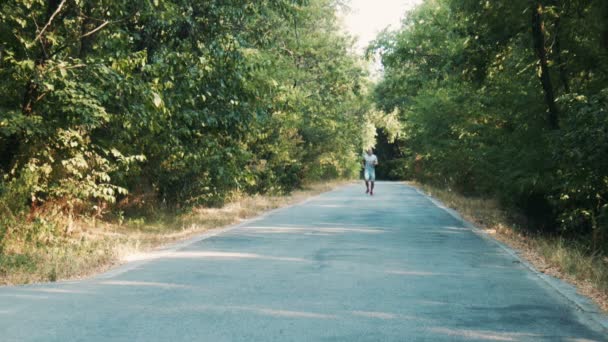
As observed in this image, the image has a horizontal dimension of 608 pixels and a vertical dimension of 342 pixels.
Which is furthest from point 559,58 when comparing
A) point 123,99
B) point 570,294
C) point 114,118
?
point 114,118

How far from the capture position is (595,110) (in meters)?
8.96

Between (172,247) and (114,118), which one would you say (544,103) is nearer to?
(172,247)

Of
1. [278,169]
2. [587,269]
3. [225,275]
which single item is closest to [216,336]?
[225,275]

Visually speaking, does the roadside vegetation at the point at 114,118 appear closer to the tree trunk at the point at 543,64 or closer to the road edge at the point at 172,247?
the road edge at the point at 172,247

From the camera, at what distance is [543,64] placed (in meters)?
13.7

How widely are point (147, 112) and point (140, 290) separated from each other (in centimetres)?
409

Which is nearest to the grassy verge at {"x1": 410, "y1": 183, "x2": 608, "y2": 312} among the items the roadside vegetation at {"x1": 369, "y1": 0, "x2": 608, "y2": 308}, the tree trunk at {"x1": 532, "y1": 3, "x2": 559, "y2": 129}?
the roadside vegetation at {"x1": 369, "y1": 0, "x2": 608, "y2": 308}

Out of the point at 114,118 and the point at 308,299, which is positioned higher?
the point at 114,118

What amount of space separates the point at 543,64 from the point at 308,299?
28.5ft

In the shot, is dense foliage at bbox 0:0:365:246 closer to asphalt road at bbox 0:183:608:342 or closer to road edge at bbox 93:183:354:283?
road edge at bbox 93:183:354:283

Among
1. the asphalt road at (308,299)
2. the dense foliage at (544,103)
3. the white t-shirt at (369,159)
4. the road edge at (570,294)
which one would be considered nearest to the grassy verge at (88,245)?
the asphalt road at (308,299)

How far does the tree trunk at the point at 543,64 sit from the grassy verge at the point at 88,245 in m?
7.73

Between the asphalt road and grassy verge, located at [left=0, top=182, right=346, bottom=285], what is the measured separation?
0.43 m

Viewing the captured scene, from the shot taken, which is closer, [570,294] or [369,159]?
[570,294]
